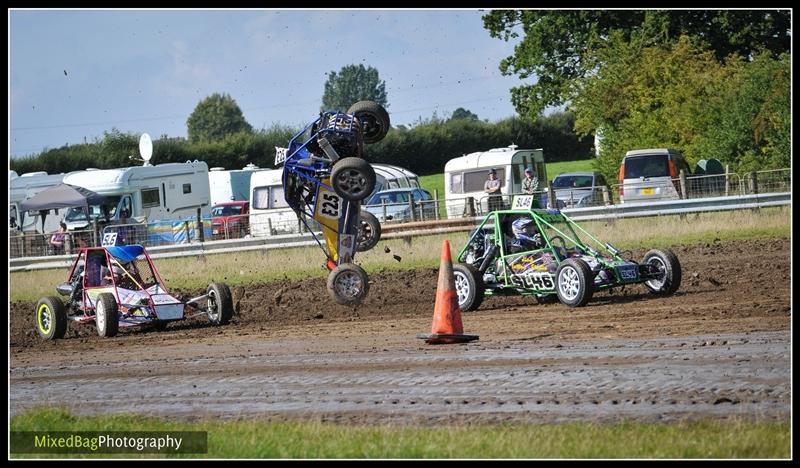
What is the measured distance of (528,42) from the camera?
45.6 m

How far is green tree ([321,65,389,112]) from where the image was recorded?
12325 centimetres

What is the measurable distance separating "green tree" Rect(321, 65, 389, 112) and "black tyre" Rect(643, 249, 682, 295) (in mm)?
105827

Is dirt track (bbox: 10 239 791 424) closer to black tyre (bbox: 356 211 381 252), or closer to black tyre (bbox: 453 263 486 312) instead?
black tyre (bbox: 453 263 486 312)

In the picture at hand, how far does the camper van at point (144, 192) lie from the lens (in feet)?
122

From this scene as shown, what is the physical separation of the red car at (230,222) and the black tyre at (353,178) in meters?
12.2

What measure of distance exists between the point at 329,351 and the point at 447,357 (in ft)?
5.67

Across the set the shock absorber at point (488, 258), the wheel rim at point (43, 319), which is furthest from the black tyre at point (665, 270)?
the wheel rim at point (43, 319)

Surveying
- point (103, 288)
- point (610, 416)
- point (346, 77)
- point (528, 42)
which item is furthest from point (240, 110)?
point (610, 416)

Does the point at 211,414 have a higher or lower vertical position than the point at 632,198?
lower

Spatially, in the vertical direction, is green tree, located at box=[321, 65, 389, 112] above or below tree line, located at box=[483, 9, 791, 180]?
above

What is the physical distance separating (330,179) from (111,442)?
9008 millimetres

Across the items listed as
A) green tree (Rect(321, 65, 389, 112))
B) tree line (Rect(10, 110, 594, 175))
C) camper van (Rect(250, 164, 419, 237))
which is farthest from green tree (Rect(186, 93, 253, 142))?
camper van (Rect(250, 164, 419, 237))

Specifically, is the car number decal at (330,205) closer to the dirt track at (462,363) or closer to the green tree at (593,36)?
the dirt track at (462,363)

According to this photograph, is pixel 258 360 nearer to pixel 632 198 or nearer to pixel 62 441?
pixel 62 441
